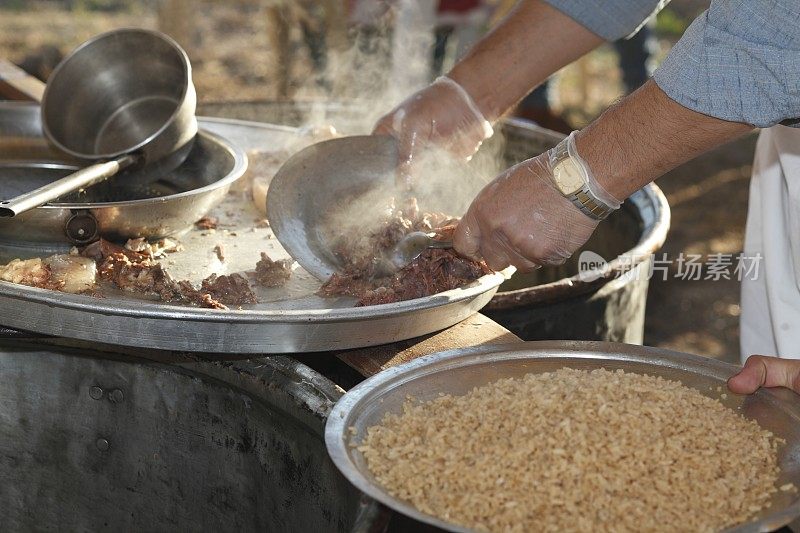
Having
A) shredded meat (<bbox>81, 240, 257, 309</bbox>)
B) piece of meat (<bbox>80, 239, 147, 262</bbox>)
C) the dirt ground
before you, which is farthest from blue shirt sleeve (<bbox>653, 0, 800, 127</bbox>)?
the dirt ground

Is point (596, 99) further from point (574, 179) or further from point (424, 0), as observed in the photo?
point (574, 179)

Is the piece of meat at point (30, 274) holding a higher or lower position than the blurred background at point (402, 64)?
higher

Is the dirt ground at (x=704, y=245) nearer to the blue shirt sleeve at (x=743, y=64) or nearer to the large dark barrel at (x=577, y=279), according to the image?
the large dark barrel at (x=577, y=279)

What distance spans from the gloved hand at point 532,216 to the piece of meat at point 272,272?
1.62 feet

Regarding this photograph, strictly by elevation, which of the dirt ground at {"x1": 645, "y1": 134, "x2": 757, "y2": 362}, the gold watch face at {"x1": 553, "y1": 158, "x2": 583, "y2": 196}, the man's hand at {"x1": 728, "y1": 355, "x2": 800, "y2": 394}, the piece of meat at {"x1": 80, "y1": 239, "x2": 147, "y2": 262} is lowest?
the dirt ground at {"x1": 645, "y1": 134, "x2": 757, "y2": 362}

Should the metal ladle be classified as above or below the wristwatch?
below

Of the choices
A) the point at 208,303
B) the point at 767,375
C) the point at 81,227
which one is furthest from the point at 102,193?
the point at 767,375

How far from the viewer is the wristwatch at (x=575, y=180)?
178 cm

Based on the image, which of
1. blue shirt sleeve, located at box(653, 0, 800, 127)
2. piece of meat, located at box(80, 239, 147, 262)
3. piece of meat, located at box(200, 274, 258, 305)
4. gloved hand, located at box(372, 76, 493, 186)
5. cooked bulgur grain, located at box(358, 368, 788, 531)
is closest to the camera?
cooked bulgur grain, located at box(358, 368, 788, 531)

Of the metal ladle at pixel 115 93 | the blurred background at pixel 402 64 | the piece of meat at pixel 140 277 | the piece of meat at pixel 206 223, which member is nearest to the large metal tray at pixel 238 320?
the piece of meat at pixel 140 277

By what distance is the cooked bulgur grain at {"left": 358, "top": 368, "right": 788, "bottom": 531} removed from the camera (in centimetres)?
131

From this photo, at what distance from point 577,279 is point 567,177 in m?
0.59

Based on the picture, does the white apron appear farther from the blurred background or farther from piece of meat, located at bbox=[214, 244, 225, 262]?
piece of meat, located at bbox=[214, 244, 225, 262]

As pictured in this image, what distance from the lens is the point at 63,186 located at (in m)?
2.10
